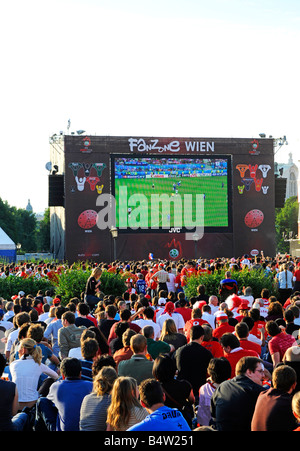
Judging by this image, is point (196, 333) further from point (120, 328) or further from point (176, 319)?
point (176, 319)

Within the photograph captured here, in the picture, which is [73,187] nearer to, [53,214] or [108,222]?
[108,222]

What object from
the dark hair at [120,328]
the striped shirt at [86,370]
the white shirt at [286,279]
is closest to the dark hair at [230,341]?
the striped shirt at [86,370]

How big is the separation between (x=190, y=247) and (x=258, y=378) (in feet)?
119

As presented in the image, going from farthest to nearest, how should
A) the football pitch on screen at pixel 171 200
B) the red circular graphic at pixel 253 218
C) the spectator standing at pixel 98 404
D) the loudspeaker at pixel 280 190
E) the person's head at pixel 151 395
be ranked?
the loudspeaker at pixel 280 190
the red circular graphic at pixel 253 218
the football pitch on screen at pixel 171 200
the spectator standing at pixel 98 404
the person's head at pixel 151 395

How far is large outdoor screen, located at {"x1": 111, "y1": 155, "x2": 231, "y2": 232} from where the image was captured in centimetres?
4031

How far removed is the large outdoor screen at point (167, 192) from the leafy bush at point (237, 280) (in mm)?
22540

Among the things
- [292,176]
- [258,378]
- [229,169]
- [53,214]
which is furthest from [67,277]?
[292,176]

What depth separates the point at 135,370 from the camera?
697 cm

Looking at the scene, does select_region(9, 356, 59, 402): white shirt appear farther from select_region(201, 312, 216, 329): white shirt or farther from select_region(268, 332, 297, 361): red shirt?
select_region(201, 312, 216, 329): white shirt

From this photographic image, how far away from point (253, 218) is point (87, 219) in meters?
11.0

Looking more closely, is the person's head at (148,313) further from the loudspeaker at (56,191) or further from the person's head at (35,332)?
the loudspeaker at (56,191)

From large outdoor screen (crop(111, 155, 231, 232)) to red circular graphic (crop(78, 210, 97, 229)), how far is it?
1.64m
